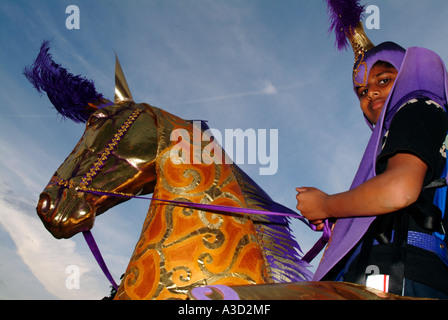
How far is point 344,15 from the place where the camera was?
2412 millimetres

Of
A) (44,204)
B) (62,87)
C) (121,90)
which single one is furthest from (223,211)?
(62,87)

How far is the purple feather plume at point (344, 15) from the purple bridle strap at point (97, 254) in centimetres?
198

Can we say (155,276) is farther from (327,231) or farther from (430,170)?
(430,170)

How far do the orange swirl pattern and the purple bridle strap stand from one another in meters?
0.48

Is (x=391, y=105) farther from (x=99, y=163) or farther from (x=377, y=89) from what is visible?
(x=99, y=163)

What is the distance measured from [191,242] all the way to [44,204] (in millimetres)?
923

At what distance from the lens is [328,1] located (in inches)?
95.6

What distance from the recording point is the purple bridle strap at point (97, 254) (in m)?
2.36

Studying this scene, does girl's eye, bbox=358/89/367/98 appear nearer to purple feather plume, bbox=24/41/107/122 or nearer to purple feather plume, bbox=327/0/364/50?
purple feather plume, bbox=327/0/364/50

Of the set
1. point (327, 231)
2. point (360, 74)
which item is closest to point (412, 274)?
point (327, 231)

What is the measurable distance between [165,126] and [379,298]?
155cm

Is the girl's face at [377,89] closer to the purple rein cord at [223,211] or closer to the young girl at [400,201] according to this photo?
the young girl at [400,201]

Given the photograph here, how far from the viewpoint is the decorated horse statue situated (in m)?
1.85
